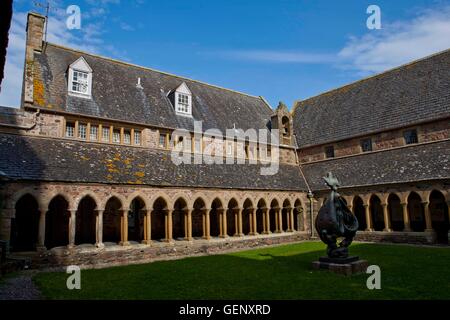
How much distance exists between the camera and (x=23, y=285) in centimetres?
1120

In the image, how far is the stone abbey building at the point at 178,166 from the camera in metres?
17.4

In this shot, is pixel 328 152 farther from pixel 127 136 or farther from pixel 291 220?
pixel 127 136

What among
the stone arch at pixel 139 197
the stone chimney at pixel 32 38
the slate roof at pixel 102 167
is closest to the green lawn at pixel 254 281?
the stone arch at pixel 139 197

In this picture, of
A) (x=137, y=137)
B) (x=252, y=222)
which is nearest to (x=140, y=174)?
(x=137, y=137)

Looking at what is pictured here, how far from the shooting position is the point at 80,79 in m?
21.8

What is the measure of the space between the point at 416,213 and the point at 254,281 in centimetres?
2035

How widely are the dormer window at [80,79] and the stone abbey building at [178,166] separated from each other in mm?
83

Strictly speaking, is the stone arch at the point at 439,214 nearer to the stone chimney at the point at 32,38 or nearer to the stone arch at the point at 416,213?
the stone arch at the point at 416,213

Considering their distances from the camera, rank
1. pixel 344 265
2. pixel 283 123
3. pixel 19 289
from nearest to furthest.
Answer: pixel 19 289 → pixel 344 265 → pixel 283 123

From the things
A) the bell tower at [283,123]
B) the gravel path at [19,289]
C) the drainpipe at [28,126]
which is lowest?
the gravel path at [19,289]

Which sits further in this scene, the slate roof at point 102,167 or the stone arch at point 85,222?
the stone arch at point 85,222
